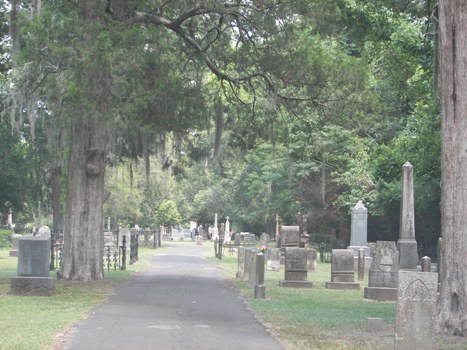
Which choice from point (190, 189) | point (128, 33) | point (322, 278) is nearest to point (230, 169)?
point (190, 189)

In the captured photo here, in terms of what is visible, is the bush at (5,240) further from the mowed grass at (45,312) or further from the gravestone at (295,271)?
the gravestone at (295,271)

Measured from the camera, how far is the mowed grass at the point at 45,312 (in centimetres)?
1002

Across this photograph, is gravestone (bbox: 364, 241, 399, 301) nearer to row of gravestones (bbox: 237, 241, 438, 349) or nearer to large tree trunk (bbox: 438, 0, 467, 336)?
row of gravestones (bbox: 237, 241, 438, 349)

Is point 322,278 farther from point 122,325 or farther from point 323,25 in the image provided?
point 122,325

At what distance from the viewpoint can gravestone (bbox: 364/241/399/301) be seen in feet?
58.0

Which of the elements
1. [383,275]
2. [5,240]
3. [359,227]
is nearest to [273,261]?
[359,227]

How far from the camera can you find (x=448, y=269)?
37.0 feet

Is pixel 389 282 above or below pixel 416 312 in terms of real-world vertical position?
below

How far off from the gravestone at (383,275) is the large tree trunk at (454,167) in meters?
6.33

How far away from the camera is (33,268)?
52.7ft

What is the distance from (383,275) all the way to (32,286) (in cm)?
834

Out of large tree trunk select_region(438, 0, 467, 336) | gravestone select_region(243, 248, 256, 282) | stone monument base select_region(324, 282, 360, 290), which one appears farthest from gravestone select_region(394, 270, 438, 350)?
stone monument base select_region(324, 282, 360, 290)

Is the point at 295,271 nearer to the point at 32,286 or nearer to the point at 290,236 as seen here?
the point at 290,236

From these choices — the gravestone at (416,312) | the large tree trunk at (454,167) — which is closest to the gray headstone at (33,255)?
the large tree trunk at (454,167)
